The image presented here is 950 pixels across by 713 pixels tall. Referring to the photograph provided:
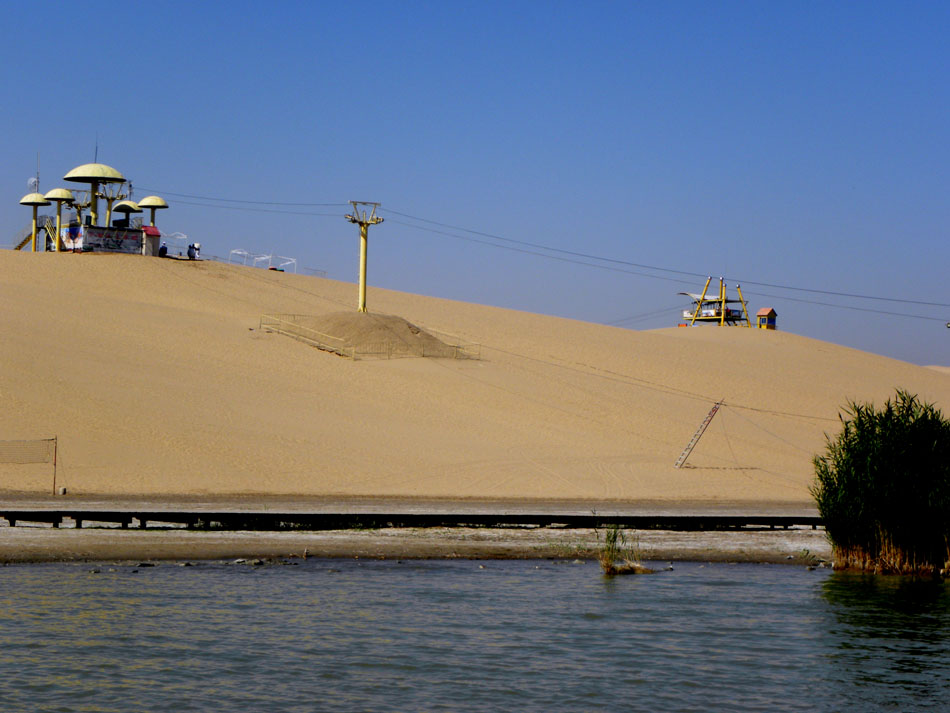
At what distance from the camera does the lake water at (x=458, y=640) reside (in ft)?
43.8

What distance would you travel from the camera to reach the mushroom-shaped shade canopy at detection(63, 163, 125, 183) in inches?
2958

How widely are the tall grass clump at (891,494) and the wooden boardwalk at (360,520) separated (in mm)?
4641

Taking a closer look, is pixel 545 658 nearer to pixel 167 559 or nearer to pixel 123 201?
pixel 167 559

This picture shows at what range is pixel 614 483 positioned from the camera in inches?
1358

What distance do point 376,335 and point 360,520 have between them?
99.4 ft

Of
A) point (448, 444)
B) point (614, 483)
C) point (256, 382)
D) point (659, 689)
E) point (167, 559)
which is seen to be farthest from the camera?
point (256, 382)

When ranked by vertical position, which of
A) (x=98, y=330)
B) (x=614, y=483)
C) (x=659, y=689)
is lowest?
(x=659, y=689)

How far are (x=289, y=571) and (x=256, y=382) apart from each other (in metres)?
24.0

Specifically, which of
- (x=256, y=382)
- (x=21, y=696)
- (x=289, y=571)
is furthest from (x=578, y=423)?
(x=21, y=696)

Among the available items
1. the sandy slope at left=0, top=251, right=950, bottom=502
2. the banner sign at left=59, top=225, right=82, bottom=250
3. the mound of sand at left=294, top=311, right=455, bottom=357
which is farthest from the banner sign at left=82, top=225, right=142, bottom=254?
the mound of sand at left=294, top=311, right=455, bottom=357

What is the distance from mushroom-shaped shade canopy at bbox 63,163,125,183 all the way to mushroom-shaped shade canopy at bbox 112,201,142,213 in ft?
17.8

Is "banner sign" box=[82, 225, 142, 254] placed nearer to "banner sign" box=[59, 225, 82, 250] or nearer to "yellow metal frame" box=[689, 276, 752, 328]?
"banner sign" box=[59, 225, 82, 250]

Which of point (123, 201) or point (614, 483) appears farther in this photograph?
point (123, 201)

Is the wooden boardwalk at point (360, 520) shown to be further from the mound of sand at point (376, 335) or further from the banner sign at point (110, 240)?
the banner sign at point (110, 240)
